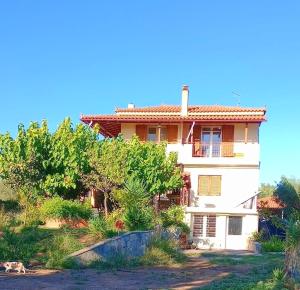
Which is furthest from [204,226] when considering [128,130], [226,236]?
[128,130]

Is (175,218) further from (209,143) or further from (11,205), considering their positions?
(11,205)

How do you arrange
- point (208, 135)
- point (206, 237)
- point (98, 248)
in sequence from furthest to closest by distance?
point (208, 135) < point (206, 237) < point (98, 248)

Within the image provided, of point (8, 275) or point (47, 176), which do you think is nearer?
point (8, 275)

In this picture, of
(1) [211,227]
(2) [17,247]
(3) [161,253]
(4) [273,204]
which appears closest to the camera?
(2) [17,247]

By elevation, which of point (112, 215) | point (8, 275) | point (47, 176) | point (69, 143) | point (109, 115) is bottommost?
point (8, 275)

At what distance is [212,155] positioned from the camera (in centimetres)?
3347

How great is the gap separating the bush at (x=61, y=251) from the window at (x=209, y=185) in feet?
52.4

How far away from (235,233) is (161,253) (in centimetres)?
1314

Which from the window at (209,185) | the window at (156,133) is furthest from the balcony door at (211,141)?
the window at (156,133)

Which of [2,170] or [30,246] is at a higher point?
[2,170]

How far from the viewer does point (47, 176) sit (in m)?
28.6

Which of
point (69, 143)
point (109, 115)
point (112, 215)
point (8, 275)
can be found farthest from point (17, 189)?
point (8, 275)

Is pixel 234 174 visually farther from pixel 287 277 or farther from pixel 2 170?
pixel 287 277

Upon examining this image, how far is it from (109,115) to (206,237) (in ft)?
33.6
